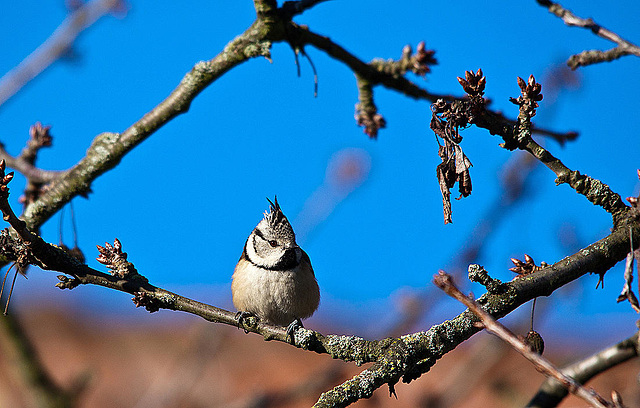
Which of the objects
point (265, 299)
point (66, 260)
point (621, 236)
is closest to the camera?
point (621, 236)

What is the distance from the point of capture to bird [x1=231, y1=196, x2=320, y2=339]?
4691 millimetres

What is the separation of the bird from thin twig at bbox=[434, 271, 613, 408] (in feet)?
9.78

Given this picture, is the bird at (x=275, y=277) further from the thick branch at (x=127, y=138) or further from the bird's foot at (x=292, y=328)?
the bird's foot at (x=292, y=328)

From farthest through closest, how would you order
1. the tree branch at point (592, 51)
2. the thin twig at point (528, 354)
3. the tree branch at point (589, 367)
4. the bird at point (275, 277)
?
the bird at point (275, 277) < the tree branch at point (589, 367) < the tree branch at point (592, 51) < the thin twig at point (528, 354)

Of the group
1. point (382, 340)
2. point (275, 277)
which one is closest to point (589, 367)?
point (382, 340)

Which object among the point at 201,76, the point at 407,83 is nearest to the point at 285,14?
the point at 201,76

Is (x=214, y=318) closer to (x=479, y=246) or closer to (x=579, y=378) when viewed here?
(x=579, y=378)

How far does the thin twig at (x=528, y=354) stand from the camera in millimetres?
1593

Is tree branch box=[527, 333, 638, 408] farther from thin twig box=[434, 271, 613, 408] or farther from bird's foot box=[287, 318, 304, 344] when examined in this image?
bird's foot box=[287, 318, 304, 344]

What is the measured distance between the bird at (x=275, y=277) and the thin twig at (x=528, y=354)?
2.98m

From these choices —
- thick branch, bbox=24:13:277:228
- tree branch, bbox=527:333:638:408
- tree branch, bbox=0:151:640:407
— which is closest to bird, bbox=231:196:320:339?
thick branch, bbox=24:13:277:228

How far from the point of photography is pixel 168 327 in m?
14.4

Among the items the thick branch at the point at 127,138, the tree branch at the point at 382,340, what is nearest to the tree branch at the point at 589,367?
the tree branch at the point at 382,340

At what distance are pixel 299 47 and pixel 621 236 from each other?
6.90ft
